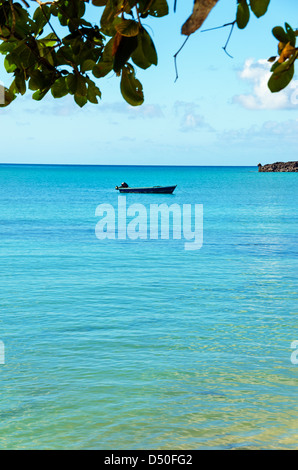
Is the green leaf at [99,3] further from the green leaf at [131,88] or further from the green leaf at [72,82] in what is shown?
the green leaf at [72,82]

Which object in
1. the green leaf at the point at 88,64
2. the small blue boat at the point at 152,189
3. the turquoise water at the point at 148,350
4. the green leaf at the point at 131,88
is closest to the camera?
the green leaf at the point at 131,88

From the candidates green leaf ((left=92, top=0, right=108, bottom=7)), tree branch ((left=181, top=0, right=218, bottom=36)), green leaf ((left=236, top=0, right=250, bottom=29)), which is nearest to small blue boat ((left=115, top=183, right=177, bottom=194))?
green leaf ((left=92, top=0, right=108, bottom=7))

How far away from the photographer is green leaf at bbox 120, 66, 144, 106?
8.39ft

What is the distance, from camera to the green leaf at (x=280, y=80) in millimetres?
2133

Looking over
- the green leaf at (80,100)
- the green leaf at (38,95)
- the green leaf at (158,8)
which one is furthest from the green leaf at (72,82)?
the green leaf at (158,8)

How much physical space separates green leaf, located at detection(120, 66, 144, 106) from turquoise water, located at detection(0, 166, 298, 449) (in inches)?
238

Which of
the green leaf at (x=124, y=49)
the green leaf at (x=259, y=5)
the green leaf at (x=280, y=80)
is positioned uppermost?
the green leaf at (x=259, y=5)

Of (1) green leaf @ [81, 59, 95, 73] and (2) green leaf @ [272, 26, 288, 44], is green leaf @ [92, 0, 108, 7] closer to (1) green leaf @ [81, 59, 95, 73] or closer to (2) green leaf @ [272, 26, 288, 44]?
(1) green leaf @ [81, 59, 95, 73]

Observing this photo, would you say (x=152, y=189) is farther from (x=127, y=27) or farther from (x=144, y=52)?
(x=127, y=27)

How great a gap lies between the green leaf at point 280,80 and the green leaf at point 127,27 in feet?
1.67

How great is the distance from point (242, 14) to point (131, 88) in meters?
0.54

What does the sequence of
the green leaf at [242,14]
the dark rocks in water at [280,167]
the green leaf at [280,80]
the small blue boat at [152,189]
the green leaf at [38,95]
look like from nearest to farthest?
the green leaf at [280,80] < the green leaf at [242,14] < the green leaf at [38,95] < the small blue boat at [152,189] < the dark rocks in water at [280,167]

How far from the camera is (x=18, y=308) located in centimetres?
1477

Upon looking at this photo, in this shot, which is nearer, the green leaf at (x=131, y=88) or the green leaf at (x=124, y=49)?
the green leaf at (x=124, y=49)
